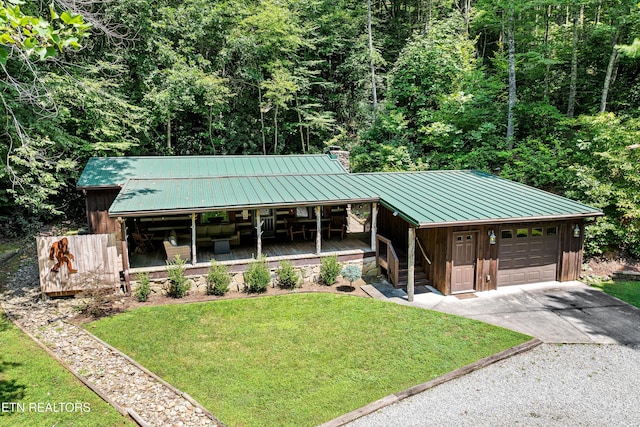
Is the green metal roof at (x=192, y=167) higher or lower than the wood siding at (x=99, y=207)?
higher

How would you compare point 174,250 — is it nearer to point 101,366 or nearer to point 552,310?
point 101,366

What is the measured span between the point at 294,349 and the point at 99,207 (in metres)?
9.82

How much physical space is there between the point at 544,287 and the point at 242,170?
35.3ft

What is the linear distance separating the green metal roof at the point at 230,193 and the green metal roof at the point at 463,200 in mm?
1130

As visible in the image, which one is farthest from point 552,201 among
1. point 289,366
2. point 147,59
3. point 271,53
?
point 147,59

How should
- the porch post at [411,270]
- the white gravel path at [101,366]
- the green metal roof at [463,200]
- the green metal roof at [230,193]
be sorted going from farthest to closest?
the green metal roof at [230,193], the green metal roof at [463,200], the porch post at [411,270], the white gravel path at [101,366]

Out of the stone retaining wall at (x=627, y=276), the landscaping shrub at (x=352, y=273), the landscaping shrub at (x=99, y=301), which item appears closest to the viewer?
the landscaping shrub at (x=99, y=301)

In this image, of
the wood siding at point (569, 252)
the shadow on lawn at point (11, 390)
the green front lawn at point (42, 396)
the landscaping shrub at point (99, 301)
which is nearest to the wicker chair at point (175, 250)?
the landscaping shrub at point (99, 301)

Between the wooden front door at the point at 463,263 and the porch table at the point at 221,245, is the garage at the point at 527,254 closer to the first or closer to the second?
the wooden front door at the point at 463,263

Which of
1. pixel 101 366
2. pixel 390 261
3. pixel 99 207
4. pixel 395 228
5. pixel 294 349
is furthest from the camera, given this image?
pixel 99 207

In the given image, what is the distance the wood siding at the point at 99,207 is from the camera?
1387 centimetres

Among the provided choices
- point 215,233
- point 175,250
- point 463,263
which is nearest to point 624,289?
point 463,263

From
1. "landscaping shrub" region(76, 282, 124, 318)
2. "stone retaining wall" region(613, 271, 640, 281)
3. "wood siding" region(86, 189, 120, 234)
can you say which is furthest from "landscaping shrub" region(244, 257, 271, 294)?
"stone retaining wall" region(613, 271, 640, 281)

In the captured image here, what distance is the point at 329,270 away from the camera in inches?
458
